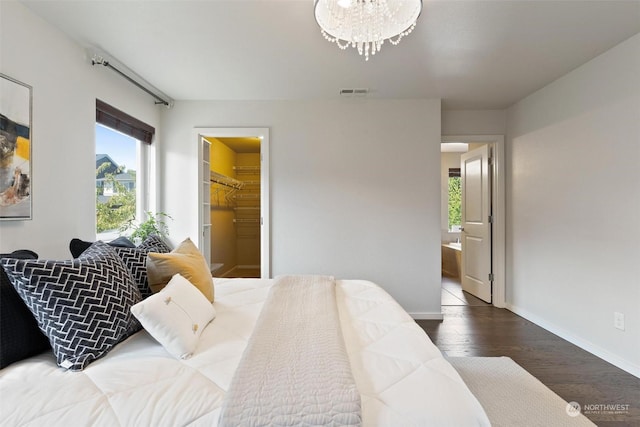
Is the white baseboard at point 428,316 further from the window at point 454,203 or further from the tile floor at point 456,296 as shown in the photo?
the window at point 454,203

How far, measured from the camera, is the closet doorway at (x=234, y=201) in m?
3.32

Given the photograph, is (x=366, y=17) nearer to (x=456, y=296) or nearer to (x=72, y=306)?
(x=72, y=306)

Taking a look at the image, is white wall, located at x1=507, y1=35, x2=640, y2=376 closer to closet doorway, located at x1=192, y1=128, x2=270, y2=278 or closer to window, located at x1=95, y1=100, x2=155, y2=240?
closet doorway, located at x1=192, y1=128, x2=270, y2=278

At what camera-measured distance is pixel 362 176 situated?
3322 mm

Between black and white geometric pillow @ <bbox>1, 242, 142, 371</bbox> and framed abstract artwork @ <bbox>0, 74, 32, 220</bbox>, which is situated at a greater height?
framed abstract artwork @ <bbox>0, 74, 32, 220</bbox>

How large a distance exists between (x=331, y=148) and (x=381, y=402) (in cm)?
277

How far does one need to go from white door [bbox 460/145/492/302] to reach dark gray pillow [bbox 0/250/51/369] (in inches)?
166

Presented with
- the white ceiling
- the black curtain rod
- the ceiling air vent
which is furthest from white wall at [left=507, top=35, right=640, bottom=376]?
the black curtain rod

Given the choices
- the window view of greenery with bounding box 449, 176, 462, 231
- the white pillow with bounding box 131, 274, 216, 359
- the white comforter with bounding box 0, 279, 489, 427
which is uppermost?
the window view of greenery with bounding box 449, 176, 462, 231

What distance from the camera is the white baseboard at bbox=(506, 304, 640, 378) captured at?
7.13 ft

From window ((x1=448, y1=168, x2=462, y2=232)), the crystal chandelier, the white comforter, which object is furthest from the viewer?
window ((x1=448, y1=168, x2=462, y2=232))

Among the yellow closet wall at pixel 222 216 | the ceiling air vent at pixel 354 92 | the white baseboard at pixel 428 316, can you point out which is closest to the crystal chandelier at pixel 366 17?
the ceiling air vent at pixel 354 92

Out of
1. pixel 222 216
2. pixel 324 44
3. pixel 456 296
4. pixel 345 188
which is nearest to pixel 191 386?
pixel 324 44

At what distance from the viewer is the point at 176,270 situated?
1.57m
